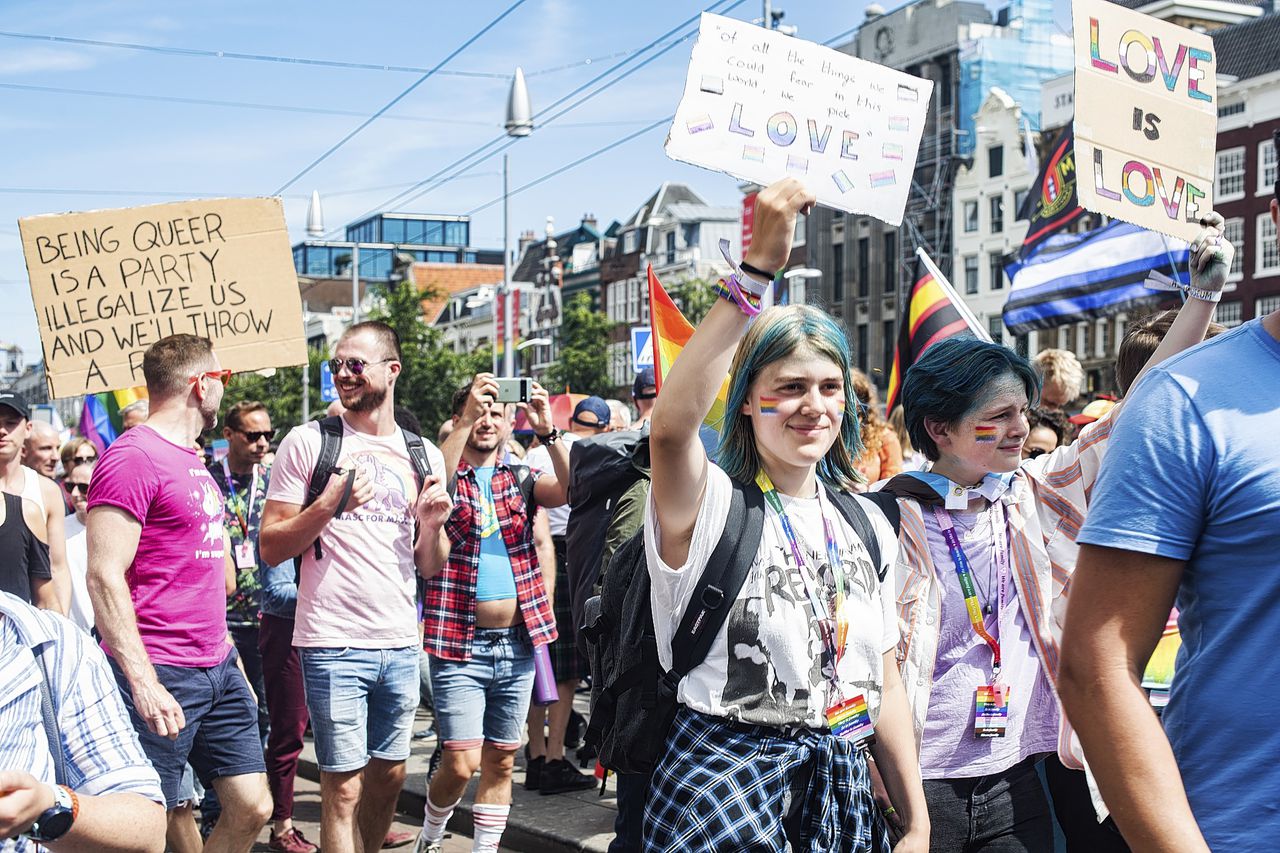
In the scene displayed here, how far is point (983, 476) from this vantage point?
12.4 feet

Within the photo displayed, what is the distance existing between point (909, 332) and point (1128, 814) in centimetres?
677

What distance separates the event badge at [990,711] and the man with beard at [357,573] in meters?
2.55

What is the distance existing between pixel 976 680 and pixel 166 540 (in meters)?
2.71

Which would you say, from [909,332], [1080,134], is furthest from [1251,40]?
[1080,134]

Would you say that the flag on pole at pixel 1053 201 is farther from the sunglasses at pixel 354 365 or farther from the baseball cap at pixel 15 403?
the baseball cap at pixel 15 403

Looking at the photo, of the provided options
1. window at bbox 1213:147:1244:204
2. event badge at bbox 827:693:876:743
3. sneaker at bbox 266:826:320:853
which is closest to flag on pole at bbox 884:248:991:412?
sneaker at bbox 266:826:320:853

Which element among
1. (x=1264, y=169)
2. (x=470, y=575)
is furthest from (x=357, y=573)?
(x=1264, y=169)

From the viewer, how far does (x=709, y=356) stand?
2.76 metres

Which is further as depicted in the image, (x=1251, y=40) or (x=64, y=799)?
(x=1251, y=40)

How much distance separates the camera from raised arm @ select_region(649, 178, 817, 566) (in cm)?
275

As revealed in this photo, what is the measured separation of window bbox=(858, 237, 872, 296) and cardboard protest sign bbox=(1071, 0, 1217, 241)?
158ft

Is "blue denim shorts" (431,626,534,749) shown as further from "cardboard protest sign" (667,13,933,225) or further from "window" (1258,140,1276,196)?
"window" (1258,140,1276,196)

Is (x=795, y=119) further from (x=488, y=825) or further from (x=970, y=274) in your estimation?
(x=970, y=274)

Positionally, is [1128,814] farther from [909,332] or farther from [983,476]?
[909,332]
